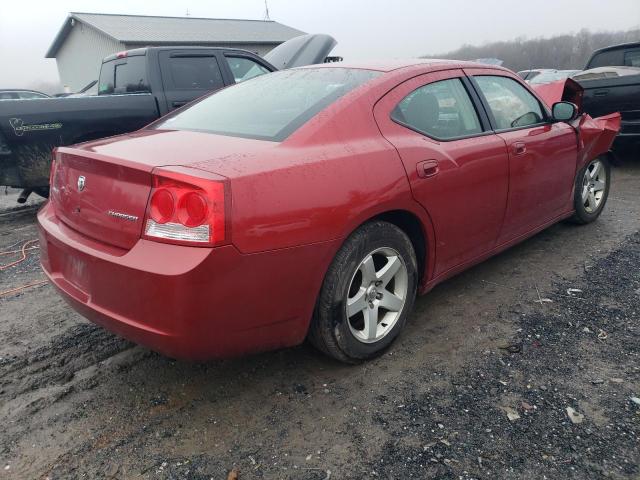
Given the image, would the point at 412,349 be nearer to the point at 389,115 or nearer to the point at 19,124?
the point at 389,115

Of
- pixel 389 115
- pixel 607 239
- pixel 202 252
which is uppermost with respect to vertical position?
pixel 389 115

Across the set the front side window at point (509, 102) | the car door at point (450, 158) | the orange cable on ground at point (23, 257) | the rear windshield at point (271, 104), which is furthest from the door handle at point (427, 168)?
the orange cable on ground at point (23, 257)

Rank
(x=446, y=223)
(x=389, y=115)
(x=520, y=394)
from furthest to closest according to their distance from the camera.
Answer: (x=446, y=223), (x=389, y=115), (x=520, y=394)

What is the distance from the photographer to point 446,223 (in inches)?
117

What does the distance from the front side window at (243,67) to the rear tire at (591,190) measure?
410 centimetres

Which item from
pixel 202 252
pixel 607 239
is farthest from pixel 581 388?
pixel 607 239

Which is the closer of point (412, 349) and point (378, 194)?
point (378, 194)

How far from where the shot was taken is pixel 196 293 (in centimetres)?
198

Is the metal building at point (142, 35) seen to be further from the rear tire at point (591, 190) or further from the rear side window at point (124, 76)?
the rear tire at point (591, 190)

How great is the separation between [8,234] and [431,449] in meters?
4.99

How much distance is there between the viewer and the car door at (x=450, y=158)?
278 cm

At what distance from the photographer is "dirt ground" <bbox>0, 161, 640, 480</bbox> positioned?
2072mm

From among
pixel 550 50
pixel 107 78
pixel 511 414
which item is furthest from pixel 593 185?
pixel 550 50

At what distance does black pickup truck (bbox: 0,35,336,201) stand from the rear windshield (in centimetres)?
271
